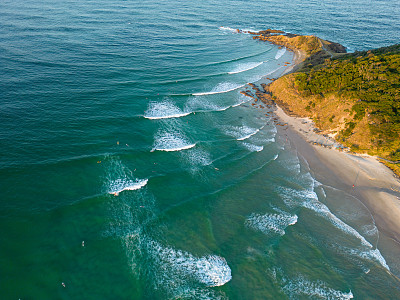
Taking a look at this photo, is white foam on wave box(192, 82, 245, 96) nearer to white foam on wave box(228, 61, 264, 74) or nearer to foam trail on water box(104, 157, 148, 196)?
white foam on wave box(228, 61, 264, 74)

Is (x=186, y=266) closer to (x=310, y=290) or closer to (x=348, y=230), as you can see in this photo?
(x=310, y=290)

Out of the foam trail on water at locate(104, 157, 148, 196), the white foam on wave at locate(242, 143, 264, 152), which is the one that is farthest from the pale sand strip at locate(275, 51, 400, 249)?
the foam trail on water at locate(104, 157, 148, 196)

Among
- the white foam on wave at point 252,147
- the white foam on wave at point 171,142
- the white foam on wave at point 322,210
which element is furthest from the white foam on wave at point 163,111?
the white foam on wave at point 322,210

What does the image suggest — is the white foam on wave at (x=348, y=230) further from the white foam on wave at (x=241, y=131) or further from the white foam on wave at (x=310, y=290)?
the white foam on wave at (x=241, y=131)

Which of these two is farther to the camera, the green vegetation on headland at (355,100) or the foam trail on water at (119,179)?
the green vegetation on headland at (355,100)

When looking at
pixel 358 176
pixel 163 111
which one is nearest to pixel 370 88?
pixel 358 176

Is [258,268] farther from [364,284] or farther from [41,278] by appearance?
[41,278]
